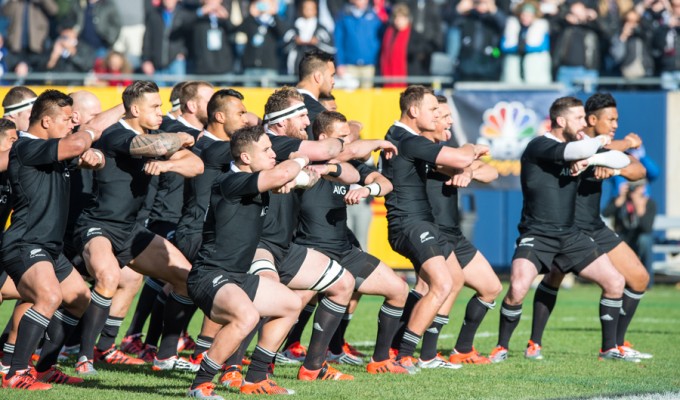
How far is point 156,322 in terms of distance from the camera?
37.6 feet

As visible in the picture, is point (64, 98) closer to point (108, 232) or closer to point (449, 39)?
point (108, 232)

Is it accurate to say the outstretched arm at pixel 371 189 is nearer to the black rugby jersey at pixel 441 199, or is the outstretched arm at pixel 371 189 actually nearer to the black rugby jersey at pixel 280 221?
the black rugby jersey at pixel 280 221

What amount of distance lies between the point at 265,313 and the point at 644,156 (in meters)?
13.1

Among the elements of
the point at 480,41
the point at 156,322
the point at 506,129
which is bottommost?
the point at 156,322

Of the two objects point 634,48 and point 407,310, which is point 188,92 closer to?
point 407,310

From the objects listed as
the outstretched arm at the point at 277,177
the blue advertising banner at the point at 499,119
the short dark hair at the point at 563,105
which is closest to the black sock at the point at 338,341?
the short dark hair at the point at 563,105

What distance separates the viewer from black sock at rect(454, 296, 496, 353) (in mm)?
11375

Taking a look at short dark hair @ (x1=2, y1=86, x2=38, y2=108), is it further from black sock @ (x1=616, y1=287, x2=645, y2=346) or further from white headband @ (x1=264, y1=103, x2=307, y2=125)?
black sock @ (x1=616, y1=287, x2=645, y2=346)

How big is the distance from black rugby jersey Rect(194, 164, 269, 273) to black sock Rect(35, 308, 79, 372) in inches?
63.3

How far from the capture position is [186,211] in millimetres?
10547

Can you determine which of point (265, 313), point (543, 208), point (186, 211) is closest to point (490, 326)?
point (543, 208)

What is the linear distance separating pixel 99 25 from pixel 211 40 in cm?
214

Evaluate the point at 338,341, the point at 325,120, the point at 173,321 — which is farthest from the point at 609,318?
the point at 173,321

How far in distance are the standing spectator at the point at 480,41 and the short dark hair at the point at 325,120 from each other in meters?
10.4
